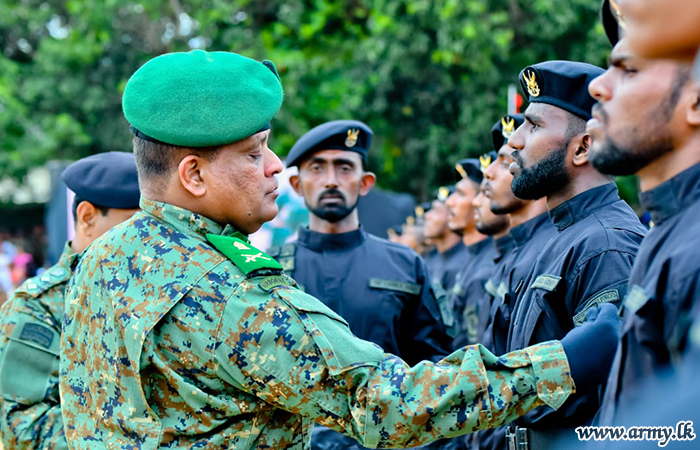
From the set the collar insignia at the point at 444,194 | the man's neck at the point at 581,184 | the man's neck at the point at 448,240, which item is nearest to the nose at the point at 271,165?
the man's neck at the point at 581,184

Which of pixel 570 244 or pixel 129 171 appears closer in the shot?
pixel 570 244

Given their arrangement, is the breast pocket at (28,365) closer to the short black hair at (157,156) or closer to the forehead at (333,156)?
the short black hair at (157,156)

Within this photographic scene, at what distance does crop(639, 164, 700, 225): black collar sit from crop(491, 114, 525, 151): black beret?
2.28m

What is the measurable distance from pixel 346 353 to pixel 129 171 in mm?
2122

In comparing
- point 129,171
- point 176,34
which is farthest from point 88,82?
point 129,171

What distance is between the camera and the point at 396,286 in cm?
472

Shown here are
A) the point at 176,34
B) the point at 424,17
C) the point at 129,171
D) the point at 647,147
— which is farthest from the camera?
the point at 176,34

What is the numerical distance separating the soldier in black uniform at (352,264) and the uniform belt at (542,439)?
1381 millimetres

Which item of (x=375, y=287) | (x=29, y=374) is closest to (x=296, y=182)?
(x=375, y=287)

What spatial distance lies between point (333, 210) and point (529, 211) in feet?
4.06

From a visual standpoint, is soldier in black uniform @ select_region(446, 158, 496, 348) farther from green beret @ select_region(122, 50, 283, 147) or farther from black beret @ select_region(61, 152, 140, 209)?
green beret @ select_region(122, 50, 283, 147)

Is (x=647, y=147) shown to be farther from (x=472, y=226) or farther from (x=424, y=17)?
(x=424, y=17)

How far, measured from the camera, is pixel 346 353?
2.19 m

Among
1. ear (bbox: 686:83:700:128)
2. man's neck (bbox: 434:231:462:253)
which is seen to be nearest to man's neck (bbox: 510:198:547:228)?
ear (bbox: 686:83:700:128)
